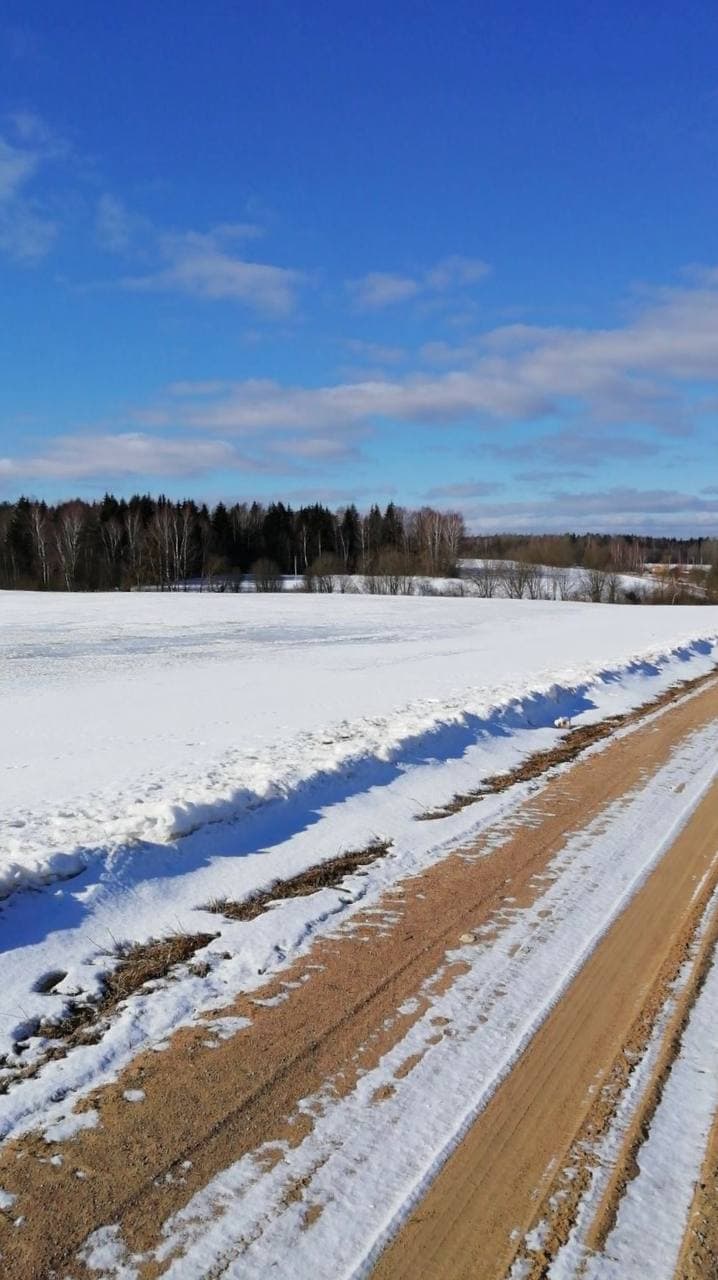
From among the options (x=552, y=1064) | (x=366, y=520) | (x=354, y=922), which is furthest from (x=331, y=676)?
(x=366, y=520)

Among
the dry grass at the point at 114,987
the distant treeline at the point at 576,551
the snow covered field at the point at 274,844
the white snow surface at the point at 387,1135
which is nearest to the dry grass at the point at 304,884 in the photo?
the snow covered field at the point at 274,844

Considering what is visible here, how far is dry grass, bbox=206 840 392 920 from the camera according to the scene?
5.62 metres

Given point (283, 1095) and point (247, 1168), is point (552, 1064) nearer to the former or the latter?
point (283, 1095)

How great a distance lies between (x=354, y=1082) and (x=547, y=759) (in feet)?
24.4

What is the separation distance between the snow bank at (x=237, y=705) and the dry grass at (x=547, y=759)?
0.88 meters

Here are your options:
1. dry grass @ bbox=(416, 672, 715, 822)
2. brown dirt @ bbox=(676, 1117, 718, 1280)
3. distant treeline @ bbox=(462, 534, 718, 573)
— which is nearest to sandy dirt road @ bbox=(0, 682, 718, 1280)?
brown dirt @ bbox=(676, 1117, 718, 1280)

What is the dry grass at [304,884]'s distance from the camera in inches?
221

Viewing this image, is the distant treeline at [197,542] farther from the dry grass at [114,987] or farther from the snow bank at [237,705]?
the dry grass at [114,987]

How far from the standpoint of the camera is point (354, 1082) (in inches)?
140

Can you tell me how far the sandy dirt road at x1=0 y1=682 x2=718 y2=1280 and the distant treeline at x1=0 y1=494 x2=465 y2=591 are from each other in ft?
244

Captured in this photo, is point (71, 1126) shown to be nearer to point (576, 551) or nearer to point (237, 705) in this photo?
point (237, 705)

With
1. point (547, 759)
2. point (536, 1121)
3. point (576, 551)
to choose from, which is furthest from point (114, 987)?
point (576, 551)

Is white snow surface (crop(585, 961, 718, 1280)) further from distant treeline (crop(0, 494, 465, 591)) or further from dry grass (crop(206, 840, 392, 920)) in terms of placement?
distant treeline (crop(0, 494, 465, 591))

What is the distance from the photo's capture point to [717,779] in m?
8.95
